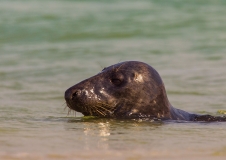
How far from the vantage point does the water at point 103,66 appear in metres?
5.35

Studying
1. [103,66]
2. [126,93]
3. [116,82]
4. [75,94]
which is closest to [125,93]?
[126,93]

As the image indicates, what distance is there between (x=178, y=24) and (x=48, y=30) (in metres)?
3.23

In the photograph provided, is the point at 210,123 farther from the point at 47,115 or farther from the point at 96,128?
the point at 47,115

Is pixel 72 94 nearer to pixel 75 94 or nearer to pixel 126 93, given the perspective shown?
pixel 75 94

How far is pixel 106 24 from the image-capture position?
17891 mm

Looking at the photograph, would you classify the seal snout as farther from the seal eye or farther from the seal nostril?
the seal eye

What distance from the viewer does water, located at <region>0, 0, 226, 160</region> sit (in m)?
5.35

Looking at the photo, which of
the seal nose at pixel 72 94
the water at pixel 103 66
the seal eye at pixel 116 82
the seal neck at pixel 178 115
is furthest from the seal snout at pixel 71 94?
the seal neck at pixel 178 115

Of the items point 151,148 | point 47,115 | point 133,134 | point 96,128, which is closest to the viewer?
point 151,148

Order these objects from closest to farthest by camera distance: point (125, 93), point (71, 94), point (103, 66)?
point (71, 94) → point (125, 93) → point (103, 66)

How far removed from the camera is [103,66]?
41.1ft

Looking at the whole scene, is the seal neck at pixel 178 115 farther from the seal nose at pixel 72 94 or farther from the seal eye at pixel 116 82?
the seal nose at pixel 72 94

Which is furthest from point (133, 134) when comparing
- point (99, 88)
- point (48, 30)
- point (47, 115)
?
point (48, 30)

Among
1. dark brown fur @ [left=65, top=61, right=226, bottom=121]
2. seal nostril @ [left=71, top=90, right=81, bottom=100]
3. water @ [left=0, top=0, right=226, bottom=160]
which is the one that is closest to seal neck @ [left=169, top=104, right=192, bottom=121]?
dark brown fur @ [left=65, top=61, right=226, bottom=121]
